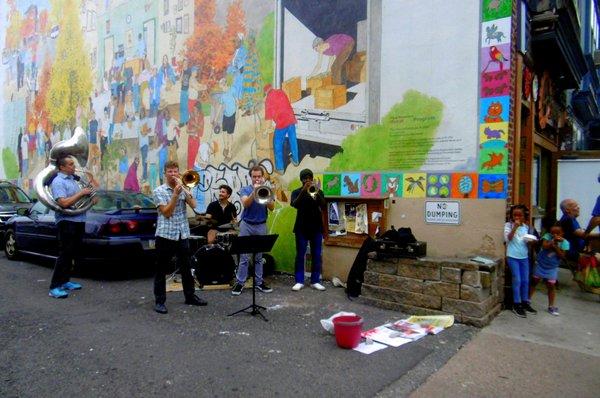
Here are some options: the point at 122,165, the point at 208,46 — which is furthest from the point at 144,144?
the point at 208,46

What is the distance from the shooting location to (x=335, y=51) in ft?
25.3

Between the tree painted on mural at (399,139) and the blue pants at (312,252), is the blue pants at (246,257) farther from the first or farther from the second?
the tree painted on mural at (399,139)

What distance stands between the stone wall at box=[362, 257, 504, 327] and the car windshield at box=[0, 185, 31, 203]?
10161mm

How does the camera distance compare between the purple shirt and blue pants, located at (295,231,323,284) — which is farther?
the purple shirt

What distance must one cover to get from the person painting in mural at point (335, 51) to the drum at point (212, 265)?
3.40 metres

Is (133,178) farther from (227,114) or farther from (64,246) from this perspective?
(64,246)

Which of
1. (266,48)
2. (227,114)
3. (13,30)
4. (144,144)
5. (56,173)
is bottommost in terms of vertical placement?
(56,173)

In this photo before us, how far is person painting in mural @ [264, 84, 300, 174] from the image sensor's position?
8.23 meters

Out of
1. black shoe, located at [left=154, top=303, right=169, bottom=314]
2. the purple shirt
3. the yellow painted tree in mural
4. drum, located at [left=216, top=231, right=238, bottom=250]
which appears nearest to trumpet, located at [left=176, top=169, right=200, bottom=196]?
black shoe, located at [left=154, top=303, right=169, bottom=314]

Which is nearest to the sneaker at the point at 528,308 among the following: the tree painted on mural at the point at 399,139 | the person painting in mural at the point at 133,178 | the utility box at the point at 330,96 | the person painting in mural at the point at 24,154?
the tree painted on mural at the point at 399,139

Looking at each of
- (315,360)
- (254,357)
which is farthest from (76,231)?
(315,360)

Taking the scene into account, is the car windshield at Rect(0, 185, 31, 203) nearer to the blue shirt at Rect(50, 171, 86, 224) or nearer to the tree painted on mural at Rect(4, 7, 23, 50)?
the blue shirt at Rect(50, 171, 86, 224)

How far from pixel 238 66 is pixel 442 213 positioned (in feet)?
16.7

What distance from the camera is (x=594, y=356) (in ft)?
14.7
